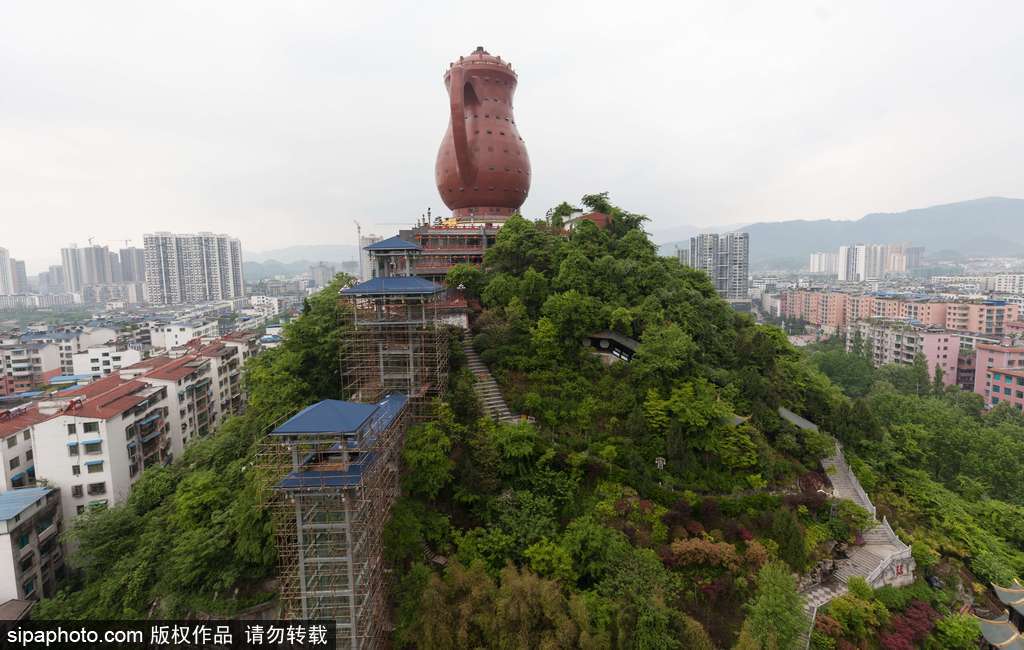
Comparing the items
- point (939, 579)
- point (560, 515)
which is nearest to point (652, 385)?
point (560, 515)

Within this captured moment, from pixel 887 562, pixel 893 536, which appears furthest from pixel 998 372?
pixel 887 562

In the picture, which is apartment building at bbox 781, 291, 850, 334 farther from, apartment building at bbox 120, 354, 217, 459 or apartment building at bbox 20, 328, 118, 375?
apartment building at bbox 20, 328, 118, 375

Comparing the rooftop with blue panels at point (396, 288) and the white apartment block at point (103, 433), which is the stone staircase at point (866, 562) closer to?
the rooftop with blue panels at point (396, 288)

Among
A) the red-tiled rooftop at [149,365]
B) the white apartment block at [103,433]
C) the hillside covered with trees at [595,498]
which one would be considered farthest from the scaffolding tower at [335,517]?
the red-tiled rooftop at [149,365]

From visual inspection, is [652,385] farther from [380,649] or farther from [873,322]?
[873,322]

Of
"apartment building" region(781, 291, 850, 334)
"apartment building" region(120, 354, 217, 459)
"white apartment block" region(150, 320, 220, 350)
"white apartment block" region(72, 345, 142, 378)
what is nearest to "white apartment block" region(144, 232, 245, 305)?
"white apartment block" region(150, 320, 220, 350)
